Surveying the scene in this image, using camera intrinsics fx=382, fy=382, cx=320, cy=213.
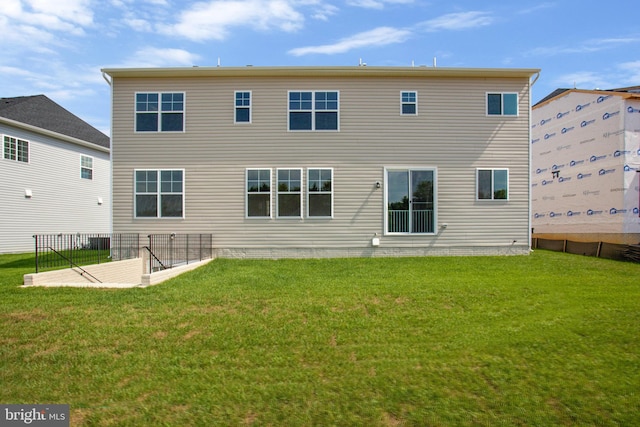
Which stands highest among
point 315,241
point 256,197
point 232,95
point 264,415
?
point 232,95

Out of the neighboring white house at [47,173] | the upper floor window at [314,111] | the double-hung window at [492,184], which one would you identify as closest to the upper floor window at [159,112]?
the upper floor window at [314,111]

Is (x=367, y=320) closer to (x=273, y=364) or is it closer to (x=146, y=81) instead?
(x=273, y=364)

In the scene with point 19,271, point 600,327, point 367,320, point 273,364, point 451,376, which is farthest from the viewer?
point 19,271

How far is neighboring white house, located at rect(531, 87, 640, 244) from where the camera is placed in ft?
49.8

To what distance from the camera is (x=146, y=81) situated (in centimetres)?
1237

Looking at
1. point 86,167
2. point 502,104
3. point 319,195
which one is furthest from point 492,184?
point 86,167

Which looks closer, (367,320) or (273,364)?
(273,364)

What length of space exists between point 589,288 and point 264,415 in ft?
23.9

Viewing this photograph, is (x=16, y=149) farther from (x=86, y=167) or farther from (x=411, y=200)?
(x=411, y=200)

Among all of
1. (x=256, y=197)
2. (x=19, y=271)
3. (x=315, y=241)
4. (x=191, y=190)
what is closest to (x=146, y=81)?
(x=191, y=190)

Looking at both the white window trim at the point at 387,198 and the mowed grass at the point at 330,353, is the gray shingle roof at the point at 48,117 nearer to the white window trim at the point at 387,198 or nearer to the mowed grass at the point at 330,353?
the mowed grass at the point at 330,353

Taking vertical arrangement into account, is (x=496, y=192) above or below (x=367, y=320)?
above

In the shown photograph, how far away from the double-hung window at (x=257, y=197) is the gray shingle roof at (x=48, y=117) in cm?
1134

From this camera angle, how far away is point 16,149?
15.8m
